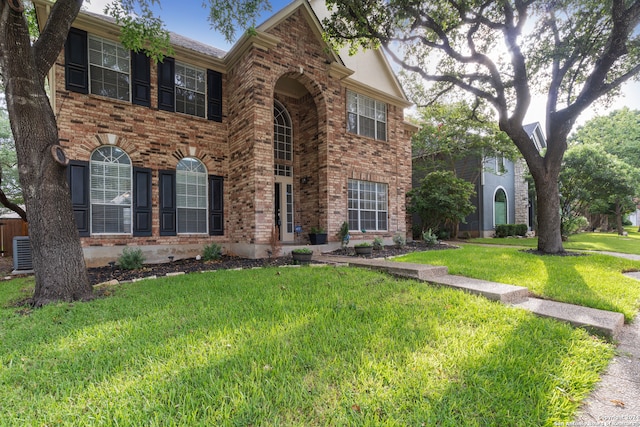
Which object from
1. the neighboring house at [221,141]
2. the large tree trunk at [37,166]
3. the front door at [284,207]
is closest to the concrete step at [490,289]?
the neighboring house at [221,141]

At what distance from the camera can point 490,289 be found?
4000mm

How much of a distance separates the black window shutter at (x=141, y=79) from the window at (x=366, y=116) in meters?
6.27

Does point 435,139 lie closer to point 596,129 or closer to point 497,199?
point 497,199

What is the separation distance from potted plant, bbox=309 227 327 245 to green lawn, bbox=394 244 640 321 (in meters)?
2.79

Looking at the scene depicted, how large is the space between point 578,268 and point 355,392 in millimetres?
6630

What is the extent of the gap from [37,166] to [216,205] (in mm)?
4892

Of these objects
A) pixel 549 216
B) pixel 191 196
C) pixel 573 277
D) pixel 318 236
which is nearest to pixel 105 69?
pixel 191 196

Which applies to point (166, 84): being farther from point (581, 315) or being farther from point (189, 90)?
point (581, 315)

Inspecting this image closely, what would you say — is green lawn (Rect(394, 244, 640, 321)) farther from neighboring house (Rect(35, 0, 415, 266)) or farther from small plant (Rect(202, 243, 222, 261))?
small plant (Rect(202, 243, 222, 261))

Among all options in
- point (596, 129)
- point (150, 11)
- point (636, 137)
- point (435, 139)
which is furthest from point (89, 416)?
point (596, 129)

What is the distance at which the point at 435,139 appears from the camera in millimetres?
15852

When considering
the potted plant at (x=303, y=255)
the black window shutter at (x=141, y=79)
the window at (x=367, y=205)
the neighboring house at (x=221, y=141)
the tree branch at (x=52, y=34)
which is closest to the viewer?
the tree branch at (x=52, y=34)

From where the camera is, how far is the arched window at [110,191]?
7.20 m

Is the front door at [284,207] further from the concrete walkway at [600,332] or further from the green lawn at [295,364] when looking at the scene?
the green lawn at [295,364]
